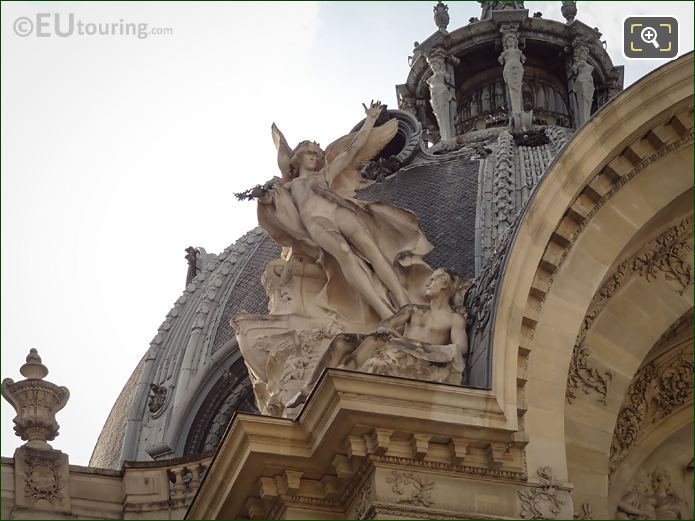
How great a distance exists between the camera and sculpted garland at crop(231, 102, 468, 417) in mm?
18000

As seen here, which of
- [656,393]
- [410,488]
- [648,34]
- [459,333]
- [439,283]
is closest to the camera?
[410,488]

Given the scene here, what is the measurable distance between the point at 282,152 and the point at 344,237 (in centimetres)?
157

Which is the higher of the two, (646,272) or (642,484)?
(646,272)

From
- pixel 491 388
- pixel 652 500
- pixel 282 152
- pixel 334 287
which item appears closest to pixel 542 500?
pixel 491 388

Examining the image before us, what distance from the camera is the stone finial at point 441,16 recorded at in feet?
101

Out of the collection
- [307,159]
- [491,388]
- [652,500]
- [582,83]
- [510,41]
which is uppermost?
[510,41]

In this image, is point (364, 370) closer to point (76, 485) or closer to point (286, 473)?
point (286, 473)

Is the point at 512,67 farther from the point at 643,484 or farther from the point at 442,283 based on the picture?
the point at 442,283

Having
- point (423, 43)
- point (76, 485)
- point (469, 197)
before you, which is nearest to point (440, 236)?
Answer: point (469, 197)

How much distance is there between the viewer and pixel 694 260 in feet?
65.1

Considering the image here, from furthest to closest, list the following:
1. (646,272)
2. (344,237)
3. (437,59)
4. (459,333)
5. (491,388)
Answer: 1. (437,59)
2. (646,272)
3. (344,237)
4. (459,333)
5. (491,388)

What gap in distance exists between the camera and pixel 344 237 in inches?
758

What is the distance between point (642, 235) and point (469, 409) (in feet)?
11.0

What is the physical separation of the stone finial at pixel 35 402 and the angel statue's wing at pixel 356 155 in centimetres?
336
